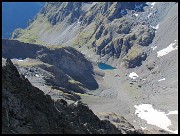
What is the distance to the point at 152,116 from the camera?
6934 inches

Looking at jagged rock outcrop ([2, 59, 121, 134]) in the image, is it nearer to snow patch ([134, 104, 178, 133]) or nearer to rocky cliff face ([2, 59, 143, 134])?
rocky cliff face ([2, 59, 143, 134])

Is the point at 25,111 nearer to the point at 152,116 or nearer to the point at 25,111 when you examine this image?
the point at 25,111

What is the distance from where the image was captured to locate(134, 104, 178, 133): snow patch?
165188mm

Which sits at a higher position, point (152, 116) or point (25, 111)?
point (152, 116)

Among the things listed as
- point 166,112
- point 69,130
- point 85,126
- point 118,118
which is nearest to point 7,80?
point 69,130

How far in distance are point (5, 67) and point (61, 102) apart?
753 inches

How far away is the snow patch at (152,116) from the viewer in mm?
165188

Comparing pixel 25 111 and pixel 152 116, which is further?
pixel 152 116

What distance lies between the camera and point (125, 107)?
188 metres

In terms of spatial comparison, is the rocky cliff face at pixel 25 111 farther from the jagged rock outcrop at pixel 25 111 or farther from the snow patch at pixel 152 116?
the snow patch at pixel 152 116

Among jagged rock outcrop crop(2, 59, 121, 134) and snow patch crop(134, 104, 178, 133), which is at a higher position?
snow patch crop(134, 104, 178, 133)

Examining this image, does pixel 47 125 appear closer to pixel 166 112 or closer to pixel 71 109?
pixel 71 109

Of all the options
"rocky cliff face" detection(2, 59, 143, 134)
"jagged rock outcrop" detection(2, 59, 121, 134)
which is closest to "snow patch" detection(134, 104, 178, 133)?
"jagged rock outcrop" detection(2, 59, 121, 134)

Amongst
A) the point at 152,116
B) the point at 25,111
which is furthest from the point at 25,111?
the point at 152,116
